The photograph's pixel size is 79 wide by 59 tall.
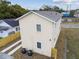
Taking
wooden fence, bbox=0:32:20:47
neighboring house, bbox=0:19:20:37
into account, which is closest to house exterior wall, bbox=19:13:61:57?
wooden fence, bbox=0:32:20:47

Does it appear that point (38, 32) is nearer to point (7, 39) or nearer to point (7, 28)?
point (7, 39)

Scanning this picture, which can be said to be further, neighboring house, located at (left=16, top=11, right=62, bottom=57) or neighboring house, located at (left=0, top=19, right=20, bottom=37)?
neighboring house, located at (left=0, top=19, right=20, bottom=37)

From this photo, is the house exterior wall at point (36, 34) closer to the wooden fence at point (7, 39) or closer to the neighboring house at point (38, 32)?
the neighboring house at point (38, 32)

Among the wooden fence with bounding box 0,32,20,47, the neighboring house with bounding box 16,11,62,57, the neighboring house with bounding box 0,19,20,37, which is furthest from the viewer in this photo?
the neighboring house with bounding box 0,19,20,37

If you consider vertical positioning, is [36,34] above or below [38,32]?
below

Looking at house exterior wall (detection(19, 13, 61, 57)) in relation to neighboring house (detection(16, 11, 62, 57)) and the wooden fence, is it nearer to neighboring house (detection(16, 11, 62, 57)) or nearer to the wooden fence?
neighboring house (detection(16, 11, 62, 57))

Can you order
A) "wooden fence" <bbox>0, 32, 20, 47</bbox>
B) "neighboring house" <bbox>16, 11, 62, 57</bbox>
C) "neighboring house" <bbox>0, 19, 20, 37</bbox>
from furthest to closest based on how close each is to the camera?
"neighboring house" <bbox>0, 19, 20, 37</bbox>, "wooden fence" <bbox>0, 32, 20, 47</bbox>, "neighboring house" <bbox>16, 11, 62, 57</bbox>

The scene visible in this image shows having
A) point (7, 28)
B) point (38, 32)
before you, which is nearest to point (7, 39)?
point (7, 28)
